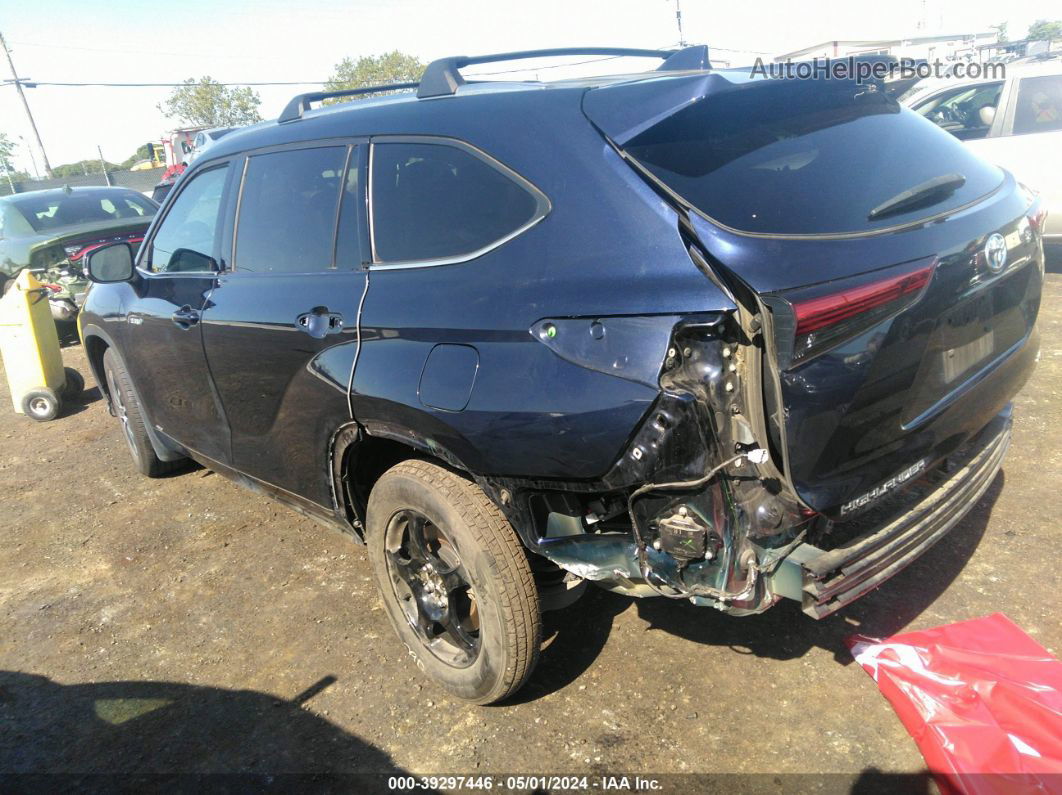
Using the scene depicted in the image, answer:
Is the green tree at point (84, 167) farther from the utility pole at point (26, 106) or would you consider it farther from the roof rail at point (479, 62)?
the roof rail at point (479, 62)

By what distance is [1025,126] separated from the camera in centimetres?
745

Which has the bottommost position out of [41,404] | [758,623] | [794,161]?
[758,623]

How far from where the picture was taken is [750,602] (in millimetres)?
2057

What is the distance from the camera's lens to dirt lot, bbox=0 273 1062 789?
8.09ft

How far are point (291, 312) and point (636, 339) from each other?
1.50 metres

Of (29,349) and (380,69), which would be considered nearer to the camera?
(29,349)

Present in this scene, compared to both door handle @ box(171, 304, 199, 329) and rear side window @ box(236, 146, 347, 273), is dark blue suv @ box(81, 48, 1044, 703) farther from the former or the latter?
door handle @ box(171, 304, 199, 329)

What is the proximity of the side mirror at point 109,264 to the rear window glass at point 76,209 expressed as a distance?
581 cm

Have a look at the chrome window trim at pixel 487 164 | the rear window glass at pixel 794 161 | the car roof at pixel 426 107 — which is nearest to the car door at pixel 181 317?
the car roof at pixel 426 107

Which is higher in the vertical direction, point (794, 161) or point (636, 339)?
point (794, 161)

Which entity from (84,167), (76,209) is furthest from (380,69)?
(76,209)

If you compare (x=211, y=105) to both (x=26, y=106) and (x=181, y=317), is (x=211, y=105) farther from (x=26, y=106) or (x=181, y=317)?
(x=181, y=317)

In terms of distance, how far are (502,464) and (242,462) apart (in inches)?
72.2

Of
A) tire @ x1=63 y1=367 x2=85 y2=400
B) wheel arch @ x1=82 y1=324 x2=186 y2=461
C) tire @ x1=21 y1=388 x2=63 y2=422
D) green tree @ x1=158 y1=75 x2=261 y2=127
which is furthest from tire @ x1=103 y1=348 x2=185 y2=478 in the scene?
green tree @ x1=158 y1=75 x2=261 y2=127
